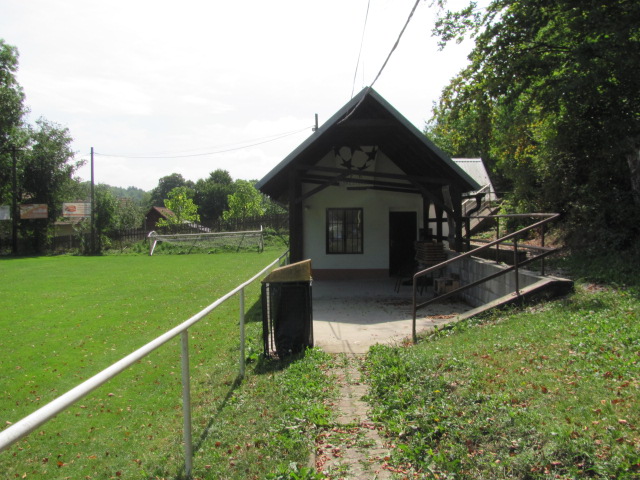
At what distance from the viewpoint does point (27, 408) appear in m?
5.08

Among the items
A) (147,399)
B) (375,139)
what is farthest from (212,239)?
(147,399)

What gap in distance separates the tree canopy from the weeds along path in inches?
324

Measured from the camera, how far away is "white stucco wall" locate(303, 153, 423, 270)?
47.4 ft

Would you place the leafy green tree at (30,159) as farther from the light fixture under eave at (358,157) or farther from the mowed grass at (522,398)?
the mowed grass at (522,398)

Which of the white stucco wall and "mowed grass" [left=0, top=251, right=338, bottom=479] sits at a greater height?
the white stucco wall

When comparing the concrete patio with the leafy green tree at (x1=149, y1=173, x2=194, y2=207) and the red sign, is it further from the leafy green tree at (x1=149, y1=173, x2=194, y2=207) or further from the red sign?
the leafy green tree at (x1=149, y1=173, x2=194, y2=207)

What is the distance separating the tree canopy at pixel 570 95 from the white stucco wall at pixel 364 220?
259 cm

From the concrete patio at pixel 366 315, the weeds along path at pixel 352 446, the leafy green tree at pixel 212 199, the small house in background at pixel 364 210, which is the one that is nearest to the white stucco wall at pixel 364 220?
the small house in background at pixel 364 210

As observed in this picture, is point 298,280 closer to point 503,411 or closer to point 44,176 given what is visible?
point 503,411

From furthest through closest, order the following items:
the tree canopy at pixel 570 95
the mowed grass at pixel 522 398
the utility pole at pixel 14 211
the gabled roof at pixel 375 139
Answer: the utility pole at pixel 14 211 < the gabled roof at pixel 375 139 < the tree canopy at pixel 570 95 < the mowed grass at pixel 522 398

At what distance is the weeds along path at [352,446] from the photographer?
325 cm

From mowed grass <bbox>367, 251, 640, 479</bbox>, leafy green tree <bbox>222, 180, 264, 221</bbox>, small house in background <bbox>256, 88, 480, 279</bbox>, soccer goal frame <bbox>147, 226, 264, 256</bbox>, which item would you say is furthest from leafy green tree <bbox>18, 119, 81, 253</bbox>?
mowed grass <bbox>367, 251, 640, 479</bbox>

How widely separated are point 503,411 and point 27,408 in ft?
15.4

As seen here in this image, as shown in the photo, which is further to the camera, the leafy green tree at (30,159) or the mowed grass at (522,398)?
the leafy green tree at (30,159)
